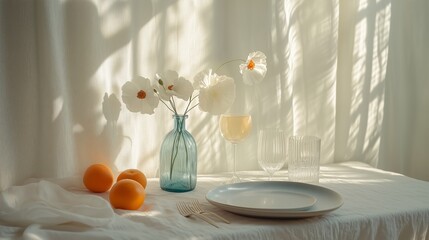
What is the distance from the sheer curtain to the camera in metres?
1.27

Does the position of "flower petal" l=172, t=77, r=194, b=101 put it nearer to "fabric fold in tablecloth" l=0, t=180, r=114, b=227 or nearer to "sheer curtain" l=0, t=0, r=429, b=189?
"sheer curtain" l=0, t=0, r=429, b=189

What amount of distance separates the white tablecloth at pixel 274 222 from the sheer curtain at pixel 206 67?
0.15 metres

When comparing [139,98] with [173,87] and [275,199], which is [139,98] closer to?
[173,87]

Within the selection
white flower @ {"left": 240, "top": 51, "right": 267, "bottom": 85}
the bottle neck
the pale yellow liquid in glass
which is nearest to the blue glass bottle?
the bottle neck

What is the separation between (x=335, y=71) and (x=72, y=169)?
2.95 feet

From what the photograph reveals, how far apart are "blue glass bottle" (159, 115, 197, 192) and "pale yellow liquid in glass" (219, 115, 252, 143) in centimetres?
11

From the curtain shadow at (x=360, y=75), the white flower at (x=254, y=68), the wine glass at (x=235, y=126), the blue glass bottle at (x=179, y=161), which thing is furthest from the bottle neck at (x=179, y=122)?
the curtain shadow at (x=360, y=75)

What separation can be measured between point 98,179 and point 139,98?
22 cm

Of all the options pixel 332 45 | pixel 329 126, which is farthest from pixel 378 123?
pixel 332 45

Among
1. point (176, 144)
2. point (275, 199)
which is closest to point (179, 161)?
point (176, 144)

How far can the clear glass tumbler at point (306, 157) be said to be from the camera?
1367 millimetres

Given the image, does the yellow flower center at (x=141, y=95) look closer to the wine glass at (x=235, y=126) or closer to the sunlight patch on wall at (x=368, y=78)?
the wine glass at (x=235, y=126)

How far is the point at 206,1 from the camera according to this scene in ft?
4.87

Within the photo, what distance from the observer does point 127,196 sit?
1091 millimetres
